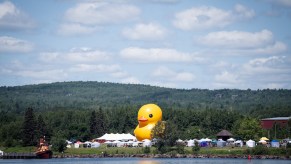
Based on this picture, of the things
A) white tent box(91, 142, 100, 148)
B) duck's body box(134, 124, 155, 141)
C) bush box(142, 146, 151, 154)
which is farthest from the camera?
white tent box(91, 142, 100, 148)

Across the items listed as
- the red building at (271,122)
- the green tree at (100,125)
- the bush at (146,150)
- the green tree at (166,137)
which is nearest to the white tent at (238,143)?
the green tree at (166,137)

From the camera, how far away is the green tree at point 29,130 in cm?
11924

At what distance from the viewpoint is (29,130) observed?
11938cm

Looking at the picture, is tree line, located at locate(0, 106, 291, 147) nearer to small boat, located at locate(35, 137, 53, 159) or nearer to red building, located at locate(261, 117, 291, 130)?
small boat, located at locate(35, 137, 53, 159)

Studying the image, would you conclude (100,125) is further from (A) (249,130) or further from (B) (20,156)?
(A) (249,130)

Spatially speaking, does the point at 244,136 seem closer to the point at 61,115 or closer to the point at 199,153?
the point at 199,153

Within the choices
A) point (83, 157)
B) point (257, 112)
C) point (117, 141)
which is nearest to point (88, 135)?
point (117, 141)

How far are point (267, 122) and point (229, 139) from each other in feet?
179

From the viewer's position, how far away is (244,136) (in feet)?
398

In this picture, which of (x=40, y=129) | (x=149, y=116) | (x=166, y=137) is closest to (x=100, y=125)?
(x=40, y=129)

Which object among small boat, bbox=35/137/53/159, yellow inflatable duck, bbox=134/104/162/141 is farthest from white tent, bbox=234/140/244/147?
small boat, bbox=35/137/53/159

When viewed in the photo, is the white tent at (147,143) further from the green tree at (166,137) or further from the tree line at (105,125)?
the tree line at (105,125)

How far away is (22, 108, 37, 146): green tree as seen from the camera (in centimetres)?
11924

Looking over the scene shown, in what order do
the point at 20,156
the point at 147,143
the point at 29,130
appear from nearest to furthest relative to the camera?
Result: the point at 20,156 → the point at 147,143 → the point at 29,130
